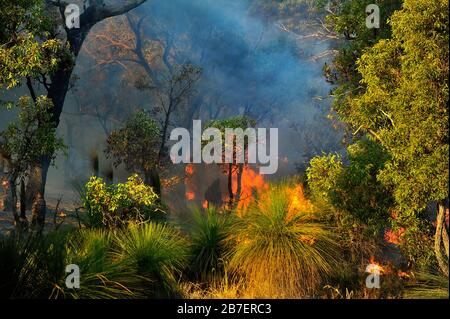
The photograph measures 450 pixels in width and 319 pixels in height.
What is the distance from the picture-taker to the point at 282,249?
37.2 feet

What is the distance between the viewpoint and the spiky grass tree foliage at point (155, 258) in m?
11.4

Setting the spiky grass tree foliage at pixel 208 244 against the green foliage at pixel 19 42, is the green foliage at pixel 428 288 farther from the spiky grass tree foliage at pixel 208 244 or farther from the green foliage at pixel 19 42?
the green foliage at pixel 19 42

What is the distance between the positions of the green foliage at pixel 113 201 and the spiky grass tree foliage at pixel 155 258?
71.6 inches

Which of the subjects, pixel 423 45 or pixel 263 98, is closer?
pixel 423 45

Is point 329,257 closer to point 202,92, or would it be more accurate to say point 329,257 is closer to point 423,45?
point 423,45

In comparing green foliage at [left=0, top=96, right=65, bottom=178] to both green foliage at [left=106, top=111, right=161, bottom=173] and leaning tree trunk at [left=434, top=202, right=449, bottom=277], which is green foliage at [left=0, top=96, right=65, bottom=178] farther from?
leaning tree trunk at [left=434, top=202, right=449, bottom=277]

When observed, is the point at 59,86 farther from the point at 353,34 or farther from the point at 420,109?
the point at 420,109

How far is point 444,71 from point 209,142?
13568 millimetres

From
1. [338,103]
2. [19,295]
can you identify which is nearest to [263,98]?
[338,103]

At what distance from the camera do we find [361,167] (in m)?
11.9

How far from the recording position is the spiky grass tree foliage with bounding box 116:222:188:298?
1142cm

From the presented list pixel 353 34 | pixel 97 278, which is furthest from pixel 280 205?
pixel 353 34

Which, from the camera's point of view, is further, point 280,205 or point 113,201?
point 113,201

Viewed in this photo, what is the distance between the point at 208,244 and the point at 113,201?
2.70 m
